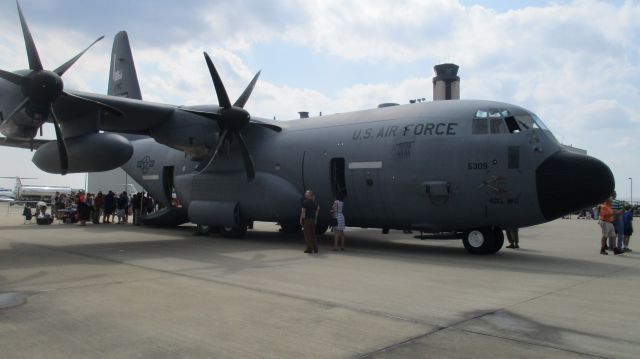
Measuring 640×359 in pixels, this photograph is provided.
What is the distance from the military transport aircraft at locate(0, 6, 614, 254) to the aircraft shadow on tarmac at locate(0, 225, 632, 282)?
0.82 meters

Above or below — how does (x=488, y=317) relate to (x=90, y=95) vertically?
below

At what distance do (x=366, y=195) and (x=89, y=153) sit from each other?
25.3ft

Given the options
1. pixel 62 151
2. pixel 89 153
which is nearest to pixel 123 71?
pixel 89 153

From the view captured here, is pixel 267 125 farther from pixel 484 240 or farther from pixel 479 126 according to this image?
pixel 484 240

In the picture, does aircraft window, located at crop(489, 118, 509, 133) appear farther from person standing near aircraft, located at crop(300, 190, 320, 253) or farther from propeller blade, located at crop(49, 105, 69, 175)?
propeller blade, located at crop(49, 105, 69, 175)

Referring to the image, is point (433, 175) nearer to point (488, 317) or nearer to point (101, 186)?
point (488, 317)

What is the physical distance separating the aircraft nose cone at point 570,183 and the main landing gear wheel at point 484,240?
147cm

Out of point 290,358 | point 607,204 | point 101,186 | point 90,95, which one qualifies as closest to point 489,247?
point 607,204

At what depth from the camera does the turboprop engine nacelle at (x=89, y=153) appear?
13.7 meters

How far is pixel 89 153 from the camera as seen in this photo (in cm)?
1370

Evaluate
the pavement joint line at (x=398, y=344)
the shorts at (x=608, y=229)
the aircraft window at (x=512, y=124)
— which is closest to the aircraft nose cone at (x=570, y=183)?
the aircraft window at (x=512, y=124)

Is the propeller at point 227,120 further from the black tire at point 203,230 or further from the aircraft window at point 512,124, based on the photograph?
the aircraft window at point 512,124

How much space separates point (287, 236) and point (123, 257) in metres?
7.89

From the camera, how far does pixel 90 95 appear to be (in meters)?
14.1
